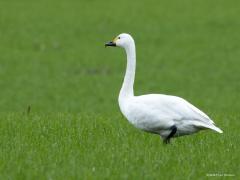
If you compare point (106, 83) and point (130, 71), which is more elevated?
point (106, 83)

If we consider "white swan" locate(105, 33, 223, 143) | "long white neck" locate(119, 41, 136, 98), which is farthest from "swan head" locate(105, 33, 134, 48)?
"white swan" locate(105, 33, 223, 143)

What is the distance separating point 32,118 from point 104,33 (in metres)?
20.8

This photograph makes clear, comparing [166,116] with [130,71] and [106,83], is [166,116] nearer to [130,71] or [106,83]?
[130,71]

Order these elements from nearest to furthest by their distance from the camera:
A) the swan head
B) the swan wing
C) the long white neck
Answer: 1. the swan wing
2. the long white neck
3. the swan head

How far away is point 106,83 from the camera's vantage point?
2605cm

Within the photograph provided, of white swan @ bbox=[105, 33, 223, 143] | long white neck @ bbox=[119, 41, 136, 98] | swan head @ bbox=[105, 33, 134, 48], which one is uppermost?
swan head @ bbox=[105, 33, 134, 48]

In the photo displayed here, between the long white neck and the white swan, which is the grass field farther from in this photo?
the long white neck

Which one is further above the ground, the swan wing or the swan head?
the swan head

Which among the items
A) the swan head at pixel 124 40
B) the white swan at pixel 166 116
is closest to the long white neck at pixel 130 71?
the swan head at pixel 124 40

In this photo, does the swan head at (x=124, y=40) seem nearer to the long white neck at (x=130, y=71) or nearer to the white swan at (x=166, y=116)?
the long white neck at (x=130, y=71)

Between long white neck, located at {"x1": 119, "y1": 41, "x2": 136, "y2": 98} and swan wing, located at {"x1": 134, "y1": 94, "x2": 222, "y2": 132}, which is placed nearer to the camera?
swan wing, located at {"x1": 134, "y1": 94, "x2": 222, "y2": 132}

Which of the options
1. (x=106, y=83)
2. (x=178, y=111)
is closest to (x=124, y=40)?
(x=178, y=111)

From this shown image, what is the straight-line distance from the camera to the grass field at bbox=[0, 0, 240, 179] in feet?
27.6

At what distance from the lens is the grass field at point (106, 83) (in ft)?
27.6
